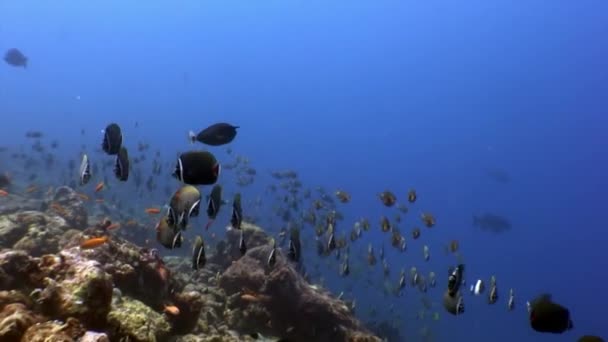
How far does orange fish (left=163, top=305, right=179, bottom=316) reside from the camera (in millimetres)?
7281

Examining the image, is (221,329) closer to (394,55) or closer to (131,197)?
(131,197)

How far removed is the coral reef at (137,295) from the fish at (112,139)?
4.65ft

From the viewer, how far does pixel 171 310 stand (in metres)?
7.27

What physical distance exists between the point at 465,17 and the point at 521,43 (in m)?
20.3

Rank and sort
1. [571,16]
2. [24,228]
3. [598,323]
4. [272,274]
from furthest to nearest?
[571,16] → [598,323] → [24,228] → [272,274]

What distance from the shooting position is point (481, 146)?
17900 centimetres

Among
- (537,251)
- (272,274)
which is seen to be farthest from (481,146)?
(272,274)

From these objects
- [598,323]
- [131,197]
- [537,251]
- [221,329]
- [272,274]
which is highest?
[272,274]

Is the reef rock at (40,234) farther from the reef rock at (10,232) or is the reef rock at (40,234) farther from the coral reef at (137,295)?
the reef rock at (10,232)

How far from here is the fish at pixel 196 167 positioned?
522 cm

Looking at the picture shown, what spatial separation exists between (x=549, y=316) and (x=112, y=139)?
5.67 meters

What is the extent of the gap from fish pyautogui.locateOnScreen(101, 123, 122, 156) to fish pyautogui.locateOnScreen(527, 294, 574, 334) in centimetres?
544

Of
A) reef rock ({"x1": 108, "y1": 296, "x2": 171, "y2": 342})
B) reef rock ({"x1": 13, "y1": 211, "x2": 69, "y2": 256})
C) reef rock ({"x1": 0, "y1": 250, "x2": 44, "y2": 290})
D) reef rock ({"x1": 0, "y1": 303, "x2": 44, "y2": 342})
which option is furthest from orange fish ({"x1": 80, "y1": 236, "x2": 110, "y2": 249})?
reef rock ({"x1": 13, "y1": 211, "x2": 69, "y2": 256})

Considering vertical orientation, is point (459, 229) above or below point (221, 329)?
below
